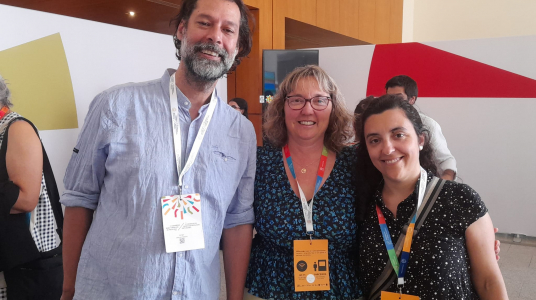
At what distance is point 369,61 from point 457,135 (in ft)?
5.29

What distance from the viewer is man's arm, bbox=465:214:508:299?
5.00 feet

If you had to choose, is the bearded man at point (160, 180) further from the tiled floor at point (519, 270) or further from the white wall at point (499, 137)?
the white wall at point (499, 137)

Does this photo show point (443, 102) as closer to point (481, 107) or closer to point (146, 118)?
point (481, 107)

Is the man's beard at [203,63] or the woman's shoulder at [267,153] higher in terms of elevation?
the man's beard at [203,63]

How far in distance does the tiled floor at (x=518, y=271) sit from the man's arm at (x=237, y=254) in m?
2.06

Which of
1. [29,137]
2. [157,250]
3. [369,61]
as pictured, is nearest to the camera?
[157,250]

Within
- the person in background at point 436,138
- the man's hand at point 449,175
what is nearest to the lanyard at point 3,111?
the person in background at point 436,138

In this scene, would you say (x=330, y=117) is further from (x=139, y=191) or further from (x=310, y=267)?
(x=139, y=191)

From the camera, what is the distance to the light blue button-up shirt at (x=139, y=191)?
1402 mm

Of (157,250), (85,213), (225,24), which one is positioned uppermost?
(225,24)

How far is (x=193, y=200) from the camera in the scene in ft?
4.83

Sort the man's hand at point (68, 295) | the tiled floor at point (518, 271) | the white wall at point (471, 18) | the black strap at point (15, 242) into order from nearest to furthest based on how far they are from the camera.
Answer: the man's hand at point (68, 295) < the black strap at point (15, 242) < the tiled floor at point (518, 271) < the white wall at point (471, 18)

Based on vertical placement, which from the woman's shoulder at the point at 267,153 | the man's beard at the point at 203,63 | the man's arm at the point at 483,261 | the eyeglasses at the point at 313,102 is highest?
the man's beard at the point at 203,63

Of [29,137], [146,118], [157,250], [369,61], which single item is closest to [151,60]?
[29,137]
